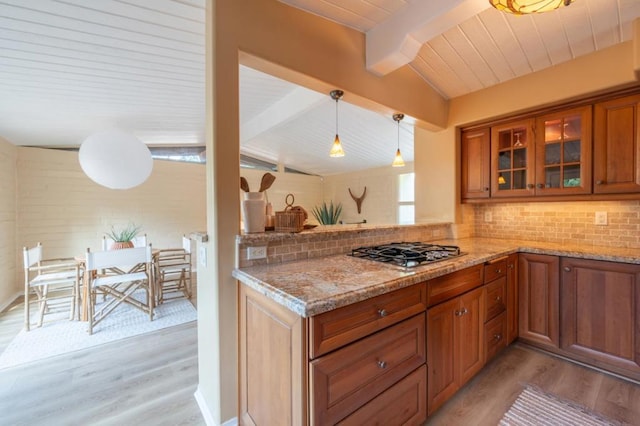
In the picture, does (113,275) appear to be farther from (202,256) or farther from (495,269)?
(495,269)

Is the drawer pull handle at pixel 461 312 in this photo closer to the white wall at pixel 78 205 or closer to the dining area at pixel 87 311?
the dining area at pixel 87 311

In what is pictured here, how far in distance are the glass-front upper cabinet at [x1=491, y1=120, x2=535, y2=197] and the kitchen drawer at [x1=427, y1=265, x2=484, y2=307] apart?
115cm

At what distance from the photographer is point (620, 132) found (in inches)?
79.4

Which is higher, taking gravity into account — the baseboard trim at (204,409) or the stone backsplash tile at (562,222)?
the stone backsplash tile at (562,222)

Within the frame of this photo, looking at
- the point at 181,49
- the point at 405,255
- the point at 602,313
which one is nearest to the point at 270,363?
the point at 405,255

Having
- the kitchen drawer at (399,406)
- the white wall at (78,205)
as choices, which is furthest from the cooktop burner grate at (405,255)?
the white wall at (78,205)

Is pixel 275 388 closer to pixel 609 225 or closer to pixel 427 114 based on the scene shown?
pixel 427 114

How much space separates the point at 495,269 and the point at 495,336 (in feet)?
1.71

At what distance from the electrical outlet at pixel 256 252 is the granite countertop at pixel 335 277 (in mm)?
62

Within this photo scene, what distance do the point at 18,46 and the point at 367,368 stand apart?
2.86m

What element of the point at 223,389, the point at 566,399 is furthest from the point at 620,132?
the point at 223,389

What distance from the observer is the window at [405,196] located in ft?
18.2

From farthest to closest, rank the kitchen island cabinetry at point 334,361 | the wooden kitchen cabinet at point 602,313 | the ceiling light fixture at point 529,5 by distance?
the wooden kitchen cabinet at point 602,313 → the ceiling light fixture at point 529,5 → the kitchen island cabinetry at point 334,361

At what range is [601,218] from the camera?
232 centimetres
